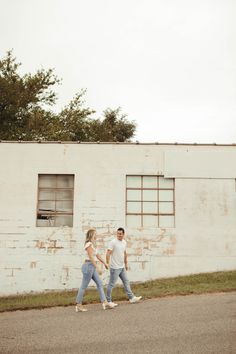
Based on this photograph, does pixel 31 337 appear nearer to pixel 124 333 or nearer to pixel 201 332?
pixel 124 333

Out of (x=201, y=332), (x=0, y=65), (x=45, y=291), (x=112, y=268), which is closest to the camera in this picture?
(x=201, y=332)

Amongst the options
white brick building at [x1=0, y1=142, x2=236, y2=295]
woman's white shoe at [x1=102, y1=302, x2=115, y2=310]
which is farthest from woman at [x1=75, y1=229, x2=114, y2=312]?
white brick building at [x1=0, y1=142, x2=236, y2=295]

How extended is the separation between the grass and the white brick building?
0.56 meters

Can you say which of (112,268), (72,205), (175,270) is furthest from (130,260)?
(112,268)

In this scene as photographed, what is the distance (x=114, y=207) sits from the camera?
1303 cm

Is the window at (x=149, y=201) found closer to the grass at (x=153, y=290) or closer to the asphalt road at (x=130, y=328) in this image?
the grass at (x=153, y=290)

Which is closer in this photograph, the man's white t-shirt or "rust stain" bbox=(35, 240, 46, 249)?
the man's white t-shirt

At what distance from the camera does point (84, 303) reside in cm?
1005

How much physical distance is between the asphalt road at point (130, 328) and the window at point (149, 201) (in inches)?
140

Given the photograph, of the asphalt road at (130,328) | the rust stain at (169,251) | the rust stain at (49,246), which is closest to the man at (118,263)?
the asphalt road at (130,328)

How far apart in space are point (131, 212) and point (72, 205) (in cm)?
174

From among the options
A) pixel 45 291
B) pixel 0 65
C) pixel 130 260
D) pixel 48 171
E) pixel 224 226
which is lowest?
pixel 45 291

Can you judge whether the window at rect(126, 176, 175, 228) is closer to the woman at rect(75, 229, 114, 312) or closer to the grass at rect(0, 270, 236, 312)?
the grass at rect(0, 270, 236, 312)

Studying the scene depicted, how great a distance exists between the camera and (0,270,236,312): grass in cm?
1014
